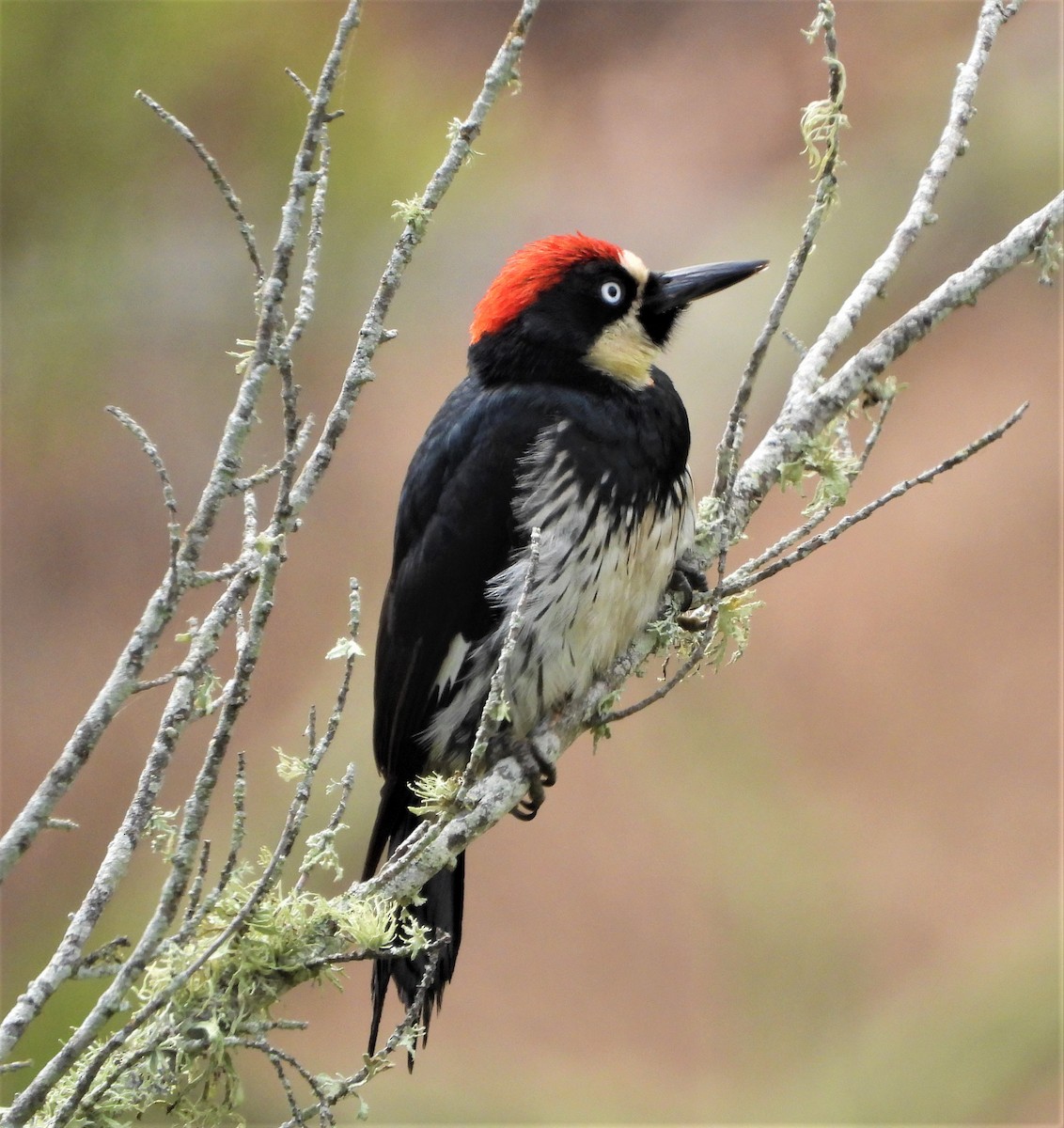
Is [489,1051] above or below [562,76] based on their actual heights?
below

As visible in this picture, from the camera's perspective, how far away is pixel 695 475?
4750mm

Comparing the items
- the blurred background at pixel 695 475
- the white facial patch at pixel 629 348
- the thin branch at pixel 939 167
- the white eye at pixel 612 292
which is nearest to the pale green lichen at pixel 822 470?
the thin branch at pixel 939 167

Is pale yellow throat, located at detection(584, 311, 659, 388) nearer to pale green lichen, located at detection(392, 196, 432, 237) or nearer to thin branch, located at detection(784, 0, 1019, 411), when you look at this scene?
thin branch, located at detection(784, 0, 1019, 411)

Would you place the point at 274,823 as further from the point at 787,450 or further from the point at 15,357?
the point at 787,450

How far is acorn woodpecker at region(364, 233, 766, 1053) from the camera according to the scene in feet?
5.77

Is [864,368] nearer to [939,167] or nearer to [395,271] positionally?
[939,167]

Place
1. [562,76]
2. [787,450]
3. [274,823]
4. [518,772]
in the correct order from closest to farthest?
[518,772]
[787,450]
[274,823]
[562,76]

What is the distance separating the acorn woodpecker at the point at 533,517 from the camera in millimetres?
1760

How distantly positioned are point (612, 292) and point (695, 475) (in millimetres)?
2799

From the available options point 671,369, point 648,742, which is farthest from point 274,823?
point 671,369

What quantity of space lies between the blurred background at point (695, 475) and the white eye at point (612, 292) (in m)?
2.13

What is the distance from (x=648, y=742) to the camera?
4.63m

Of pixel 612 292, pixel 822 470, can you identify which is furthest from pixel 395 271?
pixel 612 292

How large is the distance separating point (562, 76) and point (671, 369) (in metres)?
1.77
